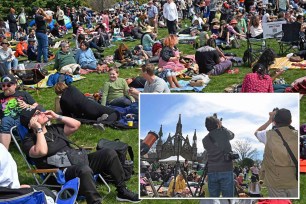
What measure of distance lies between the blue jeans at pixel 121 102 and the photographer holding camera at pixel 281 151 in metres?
5.90

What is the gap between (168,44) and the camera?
14211mm

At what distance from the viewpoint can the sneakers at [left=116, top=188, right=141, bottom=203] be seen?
6539 millimetres

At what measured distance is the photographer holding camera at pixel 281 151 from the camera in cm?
448

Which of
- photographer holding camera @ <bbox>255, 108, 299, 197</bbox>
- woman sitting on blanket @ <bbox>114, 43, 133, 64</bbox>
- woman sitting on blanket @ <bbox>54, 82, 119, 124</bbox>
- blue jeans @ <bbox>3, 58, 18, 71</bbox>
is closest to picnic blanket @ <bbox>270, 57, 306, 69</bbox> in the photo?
woman sitting on blanket @ <bbox>114, 43, 133, 64</bbox>

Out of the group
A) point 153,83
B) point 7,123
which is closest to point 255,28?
point 153,83

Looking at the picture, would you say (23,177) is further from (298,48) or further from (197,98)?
(298,48)

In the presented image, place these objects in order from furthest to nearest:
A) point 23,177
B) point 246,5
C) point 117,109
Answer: point 246,5, point 117,109, point 23,177

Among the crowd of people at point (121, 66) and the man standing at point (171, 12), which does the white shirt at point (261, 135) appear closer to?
the crowd of people at point (121, 66)

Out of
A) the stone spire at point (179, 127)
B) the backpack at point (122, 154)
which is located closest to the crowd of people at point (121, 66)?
the stone spire at point (179, 127)

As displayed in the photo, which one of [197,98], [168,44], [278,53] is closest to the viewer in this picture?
[197,98]

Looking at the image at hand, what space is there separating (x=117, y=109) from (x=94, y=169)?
3.59 m

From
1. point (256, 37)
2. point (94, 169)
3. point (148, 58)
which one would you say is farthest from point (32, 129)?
point (256, 37)

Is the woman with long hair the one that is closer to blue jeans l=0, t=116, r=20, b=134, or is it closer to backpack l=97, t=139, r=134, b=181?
blue jeans l=0, t=116, r=20, b=134

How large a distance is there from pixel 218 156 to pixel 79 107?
5.38 m
